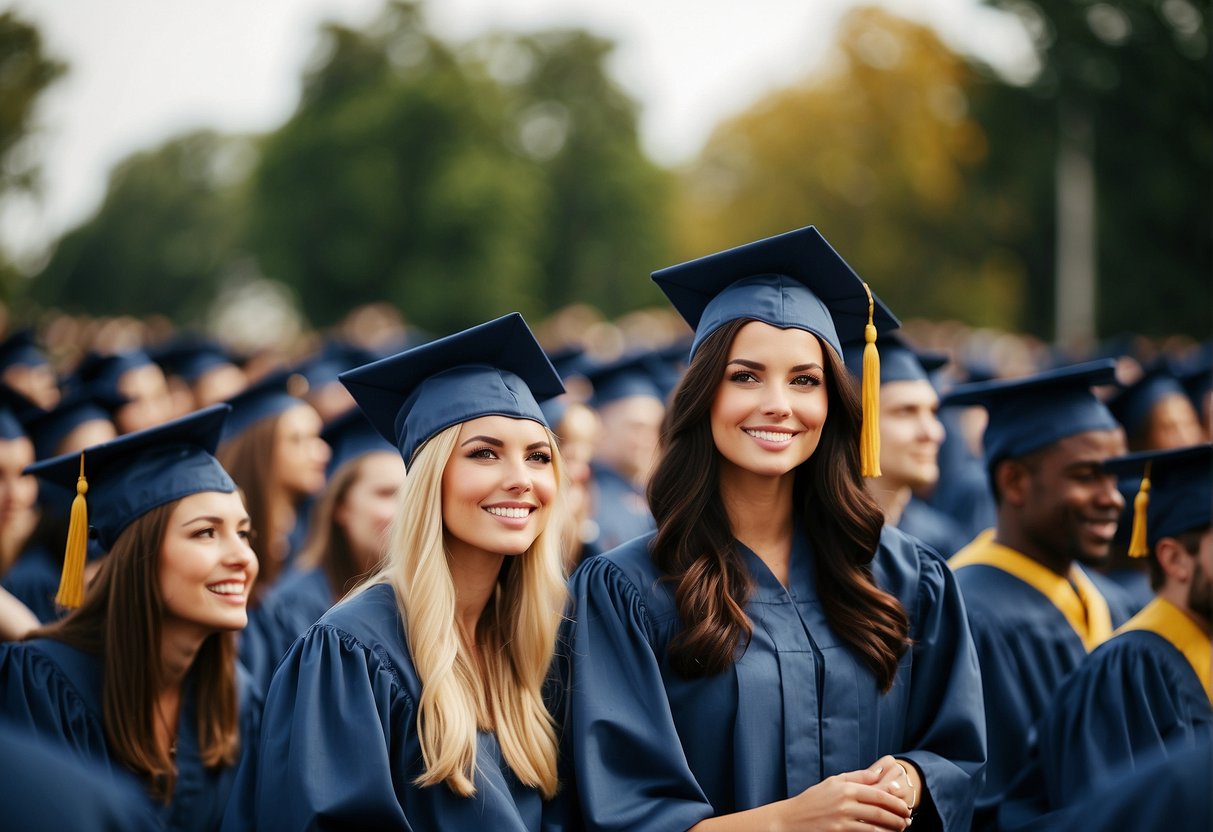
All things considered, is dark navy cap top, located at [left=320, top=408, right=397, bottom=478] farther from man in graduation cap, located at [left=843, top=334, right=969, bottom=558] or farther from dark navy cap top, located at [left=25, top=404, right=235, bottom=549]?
man in graduation cap, located at [left=843, top=334, right=969, bottom=558]

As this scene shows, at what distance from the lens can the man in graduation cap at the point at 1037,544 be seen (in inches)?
165

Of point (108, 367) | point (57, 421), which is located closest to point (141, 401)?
point (108, 367)

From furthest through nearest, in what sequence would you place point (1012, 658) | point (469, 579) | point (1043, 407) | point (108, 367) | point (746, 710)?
point (108, 367), point (1043, 407), point (1012, 658), point (469, 579), point (746, 710)

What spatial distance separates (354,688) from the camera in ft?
9.81

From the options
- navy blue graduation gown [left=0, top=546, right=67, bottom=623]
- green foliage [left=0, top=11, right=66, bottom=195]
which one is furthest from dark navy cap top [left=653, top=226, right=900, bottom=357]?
green foliage [left=0, top=11, right=66, bottom=195]

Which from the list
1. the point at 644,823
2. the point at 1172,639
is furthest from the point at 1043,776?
the point at 644,823

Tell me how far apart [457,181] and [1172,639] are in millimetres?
36212

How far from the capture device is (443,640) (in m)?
3.12

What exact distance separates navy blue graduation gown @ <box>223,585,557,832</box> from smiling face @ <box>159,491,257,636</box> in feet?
2.28

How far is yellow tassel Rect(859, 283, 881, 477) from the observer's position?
3.33 m

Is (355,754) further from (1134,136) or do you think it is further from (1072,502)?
(1134,136)

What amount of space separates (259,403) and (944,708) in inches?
146

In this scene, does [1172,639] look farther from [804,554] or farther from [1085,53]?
[1085,53]

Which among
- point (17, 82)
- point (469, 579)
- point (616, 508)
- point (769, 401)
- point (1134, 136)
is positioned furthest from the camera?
point (1134, 136)
